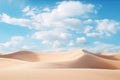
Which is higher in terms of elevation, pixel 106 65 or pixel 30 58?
pixel 30 58

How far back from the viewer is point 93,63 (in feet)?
99.5

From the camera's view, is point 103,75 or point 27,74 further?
point 103,75

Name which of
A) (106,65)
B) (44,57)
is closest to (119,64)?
(106,65)

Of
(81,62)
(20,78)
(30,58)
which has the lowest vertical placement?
(20,78)

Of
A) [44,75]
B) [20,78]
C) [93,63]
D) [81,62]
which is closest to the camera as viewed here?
[20,78]

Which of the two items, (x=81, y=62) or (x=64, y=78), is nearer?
(x=64, y=78)

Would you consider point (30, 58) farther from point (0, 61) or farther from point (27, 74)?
point (27, 74)

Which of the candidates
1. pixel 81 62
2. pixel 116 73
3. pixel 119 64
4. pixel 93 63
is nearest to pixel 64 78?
pixel 116 73

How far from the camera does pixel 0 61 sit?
31453 mm

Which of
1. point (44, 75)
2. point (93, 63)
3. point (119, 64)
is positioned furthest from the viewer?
point (119, 64)

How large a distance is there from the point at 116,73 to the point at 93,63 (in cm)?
1692

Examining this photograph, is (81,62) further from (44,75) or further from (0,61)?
(44,75)

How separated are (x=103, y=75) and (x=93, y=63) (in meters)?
17.6

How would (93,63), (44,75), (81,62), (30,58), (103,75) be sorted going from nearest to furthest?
(44,75)
(103,75)
(81,62)
(93,63)
(30,58)
